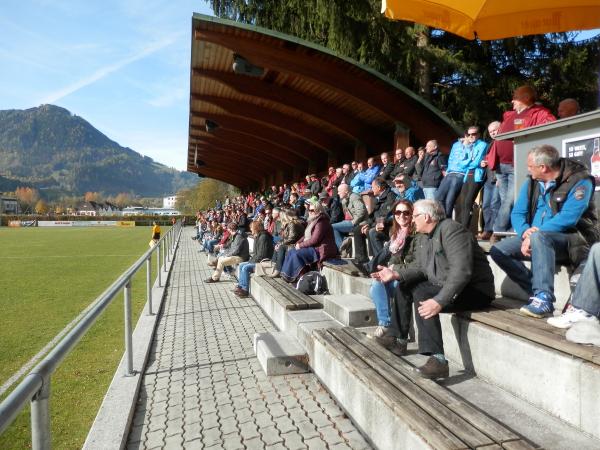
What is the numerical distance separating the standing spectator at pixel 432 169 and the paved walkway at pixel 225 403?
11.6ft

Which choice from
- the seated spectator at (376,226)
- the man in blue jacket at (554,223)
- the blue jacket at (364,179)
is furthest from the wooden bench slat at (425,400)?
the blue jacket at (364,179)

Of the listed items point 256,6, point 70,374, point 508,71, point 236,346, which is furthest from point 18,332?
point 508,71

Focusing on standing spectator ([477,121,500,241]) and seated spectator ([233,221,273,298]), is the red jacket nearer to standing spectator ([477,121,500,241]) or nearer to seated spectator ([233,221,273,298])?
standing spectator ([477,121,500,241])

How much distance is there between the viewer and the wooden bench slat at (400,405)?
2404 millimetres

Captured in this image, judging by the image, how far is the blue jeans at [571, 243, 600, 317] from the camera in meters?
2.93

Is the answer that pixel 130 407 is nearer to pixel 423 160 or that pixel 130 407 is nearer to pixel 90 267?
pixel 423 160

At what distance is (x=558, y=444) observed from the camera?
2559 millimetres

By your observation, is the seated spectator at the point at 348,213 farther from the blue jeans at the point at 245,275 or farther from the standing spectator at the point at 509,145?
the standing spectator at the point at 509,145

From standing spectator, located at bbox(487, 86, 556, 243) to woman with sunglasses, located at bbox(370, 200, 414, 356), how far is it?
61.8 inches

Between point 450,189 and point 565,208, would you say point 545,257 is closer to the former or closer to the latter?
point 565,208

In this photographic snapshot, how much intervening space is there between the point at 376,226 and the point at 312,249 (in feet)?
3.49

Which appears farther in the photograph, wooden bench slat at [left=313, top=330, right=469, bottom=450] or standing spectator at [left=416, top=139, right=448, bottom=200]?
standing spectator at [left=416, top=139, right=448, bottom=200]

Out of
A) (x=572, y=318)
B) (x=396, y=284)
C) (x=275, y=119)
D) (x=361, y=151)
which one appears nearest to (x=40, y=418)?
(x=396, y=284)

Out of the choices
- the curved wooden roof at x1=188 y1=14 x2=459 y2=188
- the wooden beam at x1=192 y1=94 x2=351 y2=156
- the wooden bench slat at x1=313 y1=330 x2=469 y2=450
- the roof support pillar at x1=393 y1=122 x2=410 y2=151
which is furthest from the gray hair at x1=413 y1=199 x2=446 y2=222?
the wooden beam at x1=192 y1=94 x2=351 y2=156
